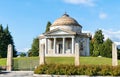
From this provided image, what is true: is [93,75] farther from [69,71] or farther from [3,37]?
[3,37]

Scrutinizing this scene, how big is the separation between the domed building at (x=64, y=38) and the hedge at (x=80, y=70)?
3427 centimetres

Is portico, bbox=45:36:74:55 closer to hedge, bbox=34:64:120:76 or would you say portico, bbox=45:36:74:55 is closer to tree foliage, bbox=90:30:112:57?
tree foliage, bbox=90:30:112:57

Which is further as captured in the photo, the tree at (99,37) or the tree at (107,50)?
the tree at (99,37)

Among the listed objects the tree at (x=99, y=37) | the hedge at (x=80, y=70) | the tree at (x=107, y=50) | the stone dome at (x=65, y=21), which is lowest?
the hedge at (x=80, y=70)

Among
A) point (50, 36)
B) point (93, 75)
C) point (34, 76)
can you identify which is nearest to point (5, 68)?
point (34, 76)

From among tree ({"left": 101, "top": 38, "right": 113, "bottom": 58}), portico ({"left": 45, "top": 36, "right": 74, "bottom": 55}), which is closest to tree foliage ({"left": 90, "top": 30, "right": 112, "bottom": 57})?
tree ({"left": 101, "top": 38, "right": 113, "bottom": 58})

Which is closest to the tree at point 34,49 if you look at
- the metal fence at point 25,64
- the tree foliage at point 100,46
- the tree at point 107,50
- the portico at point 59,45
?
the tree foliage at point 100,46

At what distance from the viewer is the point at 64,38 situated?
6419 cm

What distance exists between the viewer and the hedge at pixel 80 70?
2704 cm

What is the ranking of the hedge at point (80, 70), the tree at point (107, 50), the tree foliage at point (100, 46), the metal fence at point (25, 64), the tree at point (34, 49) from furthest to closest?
1. the tree at point (34, 49)
2. the tree foliage at point (100, 46)
3. the tree at point (107, 50)
4. the metal fence at point (25, 64)
5. the hedge at point (80, 70)

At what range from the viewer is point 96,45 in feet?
255

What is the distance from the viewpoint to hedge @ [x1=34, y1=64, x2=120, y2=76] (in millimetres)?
27042

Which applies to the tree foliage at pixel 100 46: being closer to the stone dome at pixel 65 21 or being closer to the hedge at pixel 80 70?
the stone dome at pixel 65 21

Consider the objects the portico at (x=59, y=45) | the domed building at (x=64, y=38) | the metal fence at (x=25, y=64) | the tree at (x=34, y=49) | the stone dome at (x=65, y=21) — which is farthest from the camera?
the tree at (x=34, y=49)
